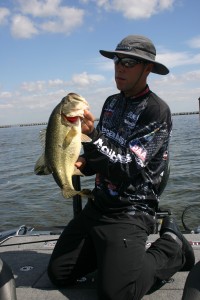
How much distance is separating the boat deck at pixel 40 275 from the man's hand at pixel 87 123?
5.49 feet

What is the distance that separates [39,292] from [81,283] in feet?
1.59

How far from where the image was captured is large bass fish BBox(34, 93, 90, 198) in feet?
10.9

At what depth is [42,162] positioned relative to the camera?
148 inches

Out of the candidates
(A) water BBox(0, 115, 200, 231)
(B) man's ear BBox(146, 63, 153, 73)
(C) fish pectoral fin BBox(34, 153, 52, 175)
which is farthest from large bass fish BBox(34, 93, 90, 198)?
(A) water BBox(0, 115, 200, 231)

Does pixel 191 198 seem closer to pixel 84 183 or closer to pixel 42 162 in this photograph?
pixel 84 183

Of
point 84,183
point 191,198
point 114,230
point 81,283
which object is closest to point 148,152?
point 114,230

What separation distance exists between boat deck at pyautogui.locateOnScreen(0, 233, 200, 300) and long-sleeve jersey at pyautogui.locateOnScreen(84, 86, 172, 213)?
0.84m

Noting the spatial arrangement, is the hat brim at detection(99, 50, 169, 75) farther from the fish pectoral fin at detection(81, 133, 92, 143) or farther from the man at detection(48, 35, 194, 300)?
the fish pectoral fin at detection(81, 133, 92, 143)

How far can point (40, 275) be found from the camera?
14.5ft

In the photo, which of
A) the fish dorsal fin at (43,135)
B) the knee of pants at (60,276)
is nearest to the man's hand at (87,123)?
the fish dorsal fin at (43,135)

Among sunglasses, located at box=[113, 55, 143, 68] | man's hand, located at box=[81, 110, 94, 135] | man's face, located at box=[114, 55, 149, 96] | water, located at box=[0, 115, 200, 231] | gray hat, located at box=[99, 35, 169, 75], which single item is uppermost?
gray hat, located at box=[99, 35, 169, 75]

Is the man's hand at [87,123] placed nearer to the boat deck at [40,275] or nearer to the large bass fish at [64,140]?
the large bass fish at [64,140]

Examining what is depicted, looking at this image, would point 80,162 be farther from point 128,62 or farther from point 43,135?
point 128,62

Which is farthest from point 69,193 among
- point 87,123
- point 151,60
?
point 151,60
